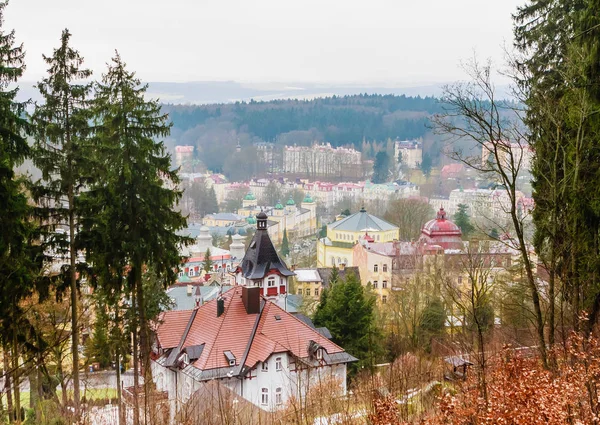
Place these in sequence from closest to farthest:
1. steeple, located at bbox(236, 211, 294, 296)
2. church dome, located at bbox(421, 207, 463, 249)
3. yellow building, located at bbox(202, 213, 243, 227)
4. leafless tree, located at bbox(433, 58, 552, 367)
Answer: leafless tree, located at bbox(433, 58, 552, 367) < steeple, located at bbox(236, 211, 294, 296) < church dome, located at bbox(421, 207, 463, 249) < yellow building, located at bbox(202, 213, 243, 227)

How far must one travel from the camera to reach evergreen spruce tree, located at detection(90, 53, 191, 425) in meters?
10.9

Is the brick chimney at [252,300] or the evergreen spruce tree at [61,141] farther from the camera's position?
the brick chimney at [252,300]

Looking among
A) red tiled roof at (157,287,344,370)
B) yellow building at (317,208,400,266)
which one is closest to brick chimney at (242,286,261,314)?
red tiled roof at (157,287,344,370)

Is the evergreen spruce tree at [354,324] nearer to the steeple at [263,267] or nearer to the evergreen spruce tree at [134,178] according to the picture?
the steeple at [263,267]

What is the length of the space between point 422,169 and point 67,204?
4282 inches

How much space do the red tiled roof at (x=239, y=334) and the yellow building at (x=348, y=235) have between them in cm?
2905

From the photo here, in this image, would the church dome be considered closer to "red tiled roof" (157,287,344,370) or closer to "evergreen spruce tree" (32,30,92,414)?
"red tiled roof" (157,287,344,370)

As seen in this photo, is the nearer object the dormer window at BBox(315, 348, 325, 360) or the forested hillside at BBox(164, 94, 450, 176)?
the dormer window at BBox(315, 348, 325, 360)

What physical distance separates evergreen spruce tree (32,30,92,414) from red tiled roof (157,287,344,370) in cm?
633

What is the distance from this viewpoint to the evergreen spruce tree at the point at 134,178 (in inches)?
429

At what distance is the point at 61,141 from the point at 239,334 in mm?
8438

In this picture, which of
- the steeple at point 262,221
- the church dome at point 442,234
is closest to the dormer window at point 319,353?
the steeple at point 262,221

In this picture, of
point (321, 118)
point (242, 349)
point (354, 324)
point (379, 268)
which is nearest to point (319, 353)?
point (354, 324)

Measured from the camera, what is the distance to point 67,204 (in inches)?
432
